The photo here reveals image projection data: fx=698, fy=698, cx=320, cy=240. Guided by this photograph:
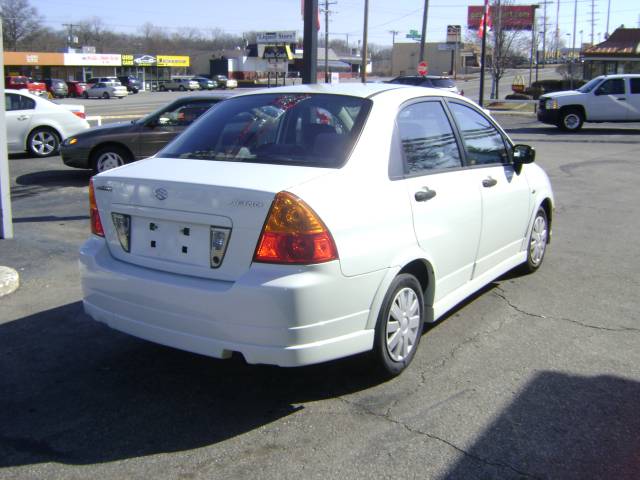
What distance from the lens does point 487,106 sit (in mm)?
38750

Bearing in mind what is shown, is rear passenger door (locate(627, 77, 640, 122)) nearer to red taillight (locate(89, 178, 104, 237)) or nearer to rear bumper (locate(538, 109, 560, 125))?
rear bumper (locate(538, 109, 560, 125))

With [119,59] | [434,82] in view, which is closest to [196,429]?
[434,82]

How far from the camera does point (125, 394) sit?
4.14 meters

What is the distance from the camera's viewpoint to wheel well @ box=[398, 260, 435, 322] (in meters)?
4.45

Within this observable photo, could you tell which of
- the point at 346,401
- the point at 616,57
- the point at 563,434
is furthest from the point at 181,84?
the point at 563,434

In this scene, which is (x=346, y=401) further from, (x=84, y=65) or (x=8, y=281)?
(x=84, y=65)

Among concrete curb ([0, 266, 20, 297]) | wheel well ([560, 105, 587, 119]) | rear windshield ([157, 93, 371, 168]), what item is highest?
wheel well ([560, 105, 587, 119])

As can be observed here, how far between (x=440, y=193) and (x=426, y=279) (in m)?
0.58

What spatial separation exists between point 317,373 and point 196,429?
99cm

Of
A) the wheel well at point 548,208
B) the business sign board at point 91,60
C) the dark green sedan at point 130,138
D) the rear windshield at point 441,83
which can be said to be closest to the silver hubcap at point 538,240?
the wheel well at point 548,208

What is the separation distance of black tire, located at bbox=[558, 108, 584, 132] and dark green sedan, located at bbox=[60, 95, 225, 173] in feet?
53.1

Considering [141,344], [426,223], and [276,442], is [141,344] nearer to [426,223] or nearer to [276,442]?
[276,442]

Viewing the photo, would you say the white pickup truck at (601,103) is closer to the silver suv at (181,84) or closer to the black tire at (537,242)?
the black tire at (537,242)

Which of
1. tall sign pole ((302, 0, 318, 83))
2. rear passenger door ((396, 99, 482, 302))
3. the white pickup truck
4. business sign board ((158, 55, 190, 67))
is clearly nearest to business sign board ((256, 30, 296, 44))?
business sign board ((158, 55, 190, 67))
